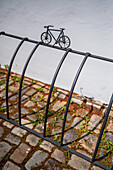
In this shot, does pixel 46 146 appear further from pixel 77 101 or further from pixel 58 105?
pixel 77 101

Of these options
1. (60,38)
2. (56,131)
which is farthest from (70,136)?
(60,38)

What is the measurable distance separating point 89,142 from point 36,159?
0.94 m

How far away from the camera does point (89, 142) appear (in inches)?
109

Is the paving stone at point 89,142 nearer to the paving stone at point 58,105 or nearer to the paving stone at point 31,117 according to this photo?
the paving stone at point 58,105

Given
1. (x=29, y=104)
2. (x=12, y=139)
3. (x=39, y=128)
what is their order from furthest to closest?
(x=29, y=104) → (x=39, y=128) → (x=12, y=139)

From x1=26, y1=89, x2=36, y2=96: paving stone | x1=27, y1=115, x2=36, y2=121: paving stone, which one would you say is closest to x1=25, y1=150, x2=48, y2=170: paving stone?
x1=27, y1=115, x2=36, y2=121: paving stone

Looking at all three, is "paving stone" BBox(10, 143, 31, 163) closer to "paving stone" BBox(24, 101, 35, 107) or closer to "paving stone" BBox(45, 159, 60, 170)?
"paving stone" BBox(45, 159, 60, 170)

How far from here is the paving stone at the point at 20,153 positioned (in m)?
2.44

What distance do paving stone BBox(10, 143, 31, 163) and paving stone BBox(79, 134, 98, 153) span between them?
93 centimetres

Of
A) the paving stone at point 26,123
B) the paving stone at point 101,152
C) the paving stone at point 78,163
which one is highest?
the paving stone at point 26,123

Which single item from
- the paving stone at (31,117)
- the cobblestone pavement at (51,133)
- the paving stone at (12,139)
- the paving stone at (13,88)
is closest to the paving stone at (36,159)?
the cobblestone pavement at (51,133)

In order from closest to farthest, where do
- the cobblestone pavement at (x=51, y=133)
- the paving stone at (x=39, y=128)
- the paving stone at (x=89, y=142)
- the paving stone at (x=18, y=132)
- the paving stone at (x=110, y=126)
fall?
the cobblestone pavement at (x=51, y=133) → the paving stone at (x=89, y=142) → the paving stone at (x=18, y=132) → the paving stone at (x=39, y=128) → the paving stone at (x=110, y=126)

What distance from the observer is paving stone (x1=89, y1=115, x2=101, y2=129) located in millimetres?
3094

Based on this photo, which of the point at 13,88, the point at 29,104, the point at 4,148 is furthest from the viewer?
the point at 13,88
